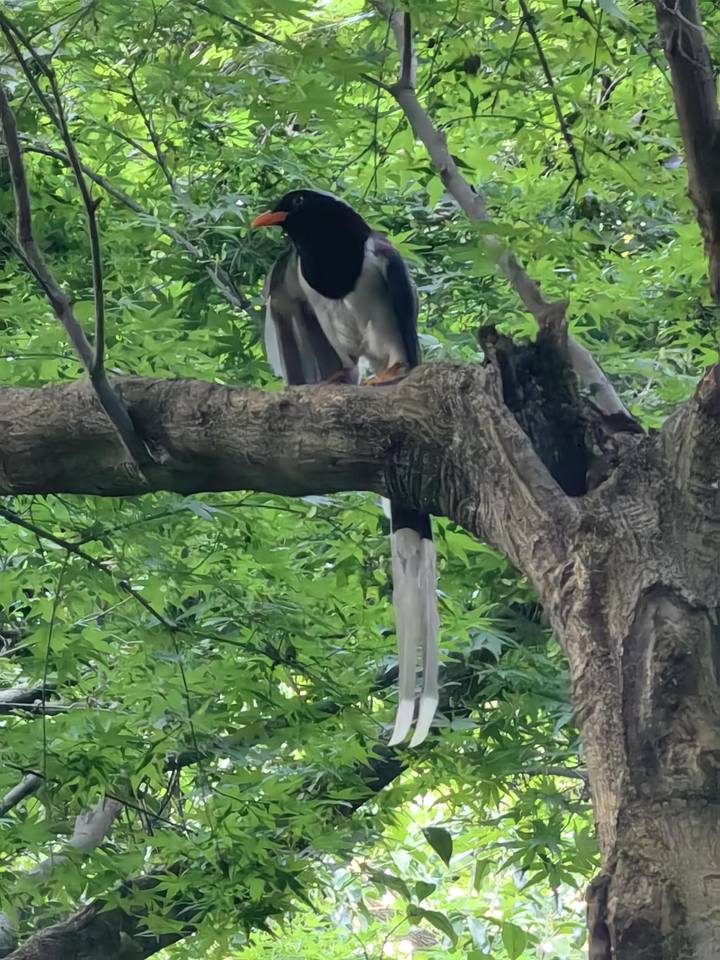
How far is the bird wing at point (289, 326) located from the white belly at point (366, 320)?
1.7 inches

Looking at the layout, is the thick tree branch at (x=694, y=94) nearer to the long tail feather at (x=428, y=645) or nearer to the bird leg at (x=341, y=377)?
the long tail feather at (x=428, y=645)

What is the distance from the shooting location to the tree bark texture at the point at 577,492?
1.44 metres

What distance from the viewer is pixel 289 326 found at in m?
3.40

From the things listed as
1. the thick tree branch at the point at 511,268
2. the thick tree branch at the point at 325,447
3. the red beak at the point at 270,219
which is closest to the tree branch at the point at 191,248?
→ the red beak at the point at 270,219

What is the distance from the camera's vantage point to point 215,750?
2.98 metres

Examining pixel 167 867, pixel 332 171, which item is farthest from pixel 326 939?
pixel 332 171

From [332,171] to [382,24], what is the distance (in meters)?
0.96

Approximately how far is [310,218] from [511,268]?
112cm

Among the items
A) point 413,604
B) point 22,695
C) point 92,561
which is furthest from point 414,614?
point 22,695

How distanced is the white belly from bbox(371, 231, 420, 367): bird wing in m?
0.01

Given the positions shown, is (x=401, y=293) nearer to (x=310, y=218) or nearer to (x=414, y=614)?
(x=310, y=218)

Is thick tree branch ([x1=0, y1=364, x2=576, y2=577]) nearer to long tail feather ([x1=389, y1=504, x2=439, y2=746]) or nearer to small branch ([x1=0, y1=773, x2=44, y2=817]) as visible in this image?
long tail feather ([x1=389, y1=504, x2=439, y2=746])

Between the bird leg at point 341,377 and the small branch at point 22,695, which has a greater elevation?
the bird leg at point 341,377

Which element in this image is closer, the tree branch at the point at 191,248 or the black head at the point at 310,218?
the tree branch at the point at 191,248
